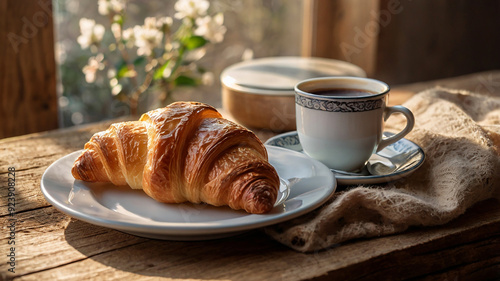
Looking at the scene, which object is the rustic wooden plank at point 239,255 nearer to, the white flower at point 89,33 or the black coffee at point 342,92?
the black coffee at point 342,92

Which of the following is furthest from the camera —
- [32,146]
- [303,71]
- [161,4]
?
[161,4]

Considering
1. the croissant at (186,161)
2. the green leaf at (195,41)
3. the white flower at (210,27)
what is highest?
the white flower at (210,27)

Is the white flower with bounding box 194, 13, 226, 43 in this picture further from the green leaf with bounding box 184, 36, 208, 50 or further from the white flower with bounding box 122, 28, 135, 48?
the white flower with bounding box 122, 28, 135, 48

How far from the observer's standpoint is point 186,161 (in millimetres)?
733

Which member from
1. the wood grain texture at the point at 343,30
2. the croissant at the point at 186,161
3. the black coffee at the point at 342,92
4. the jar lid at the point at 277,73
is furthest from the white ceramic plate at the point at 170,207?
the wood grain texture at the point at 343,30

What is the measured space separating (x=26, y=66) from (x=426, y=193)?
3.41 ft

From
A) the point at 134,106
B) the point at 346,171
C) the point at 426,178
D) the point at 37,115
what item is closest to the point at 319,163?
the point at 346,171

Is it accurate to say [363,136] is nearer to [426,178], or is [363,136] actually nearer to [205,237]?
[426,178]

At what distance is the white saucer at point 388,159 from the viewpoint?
2.68ft

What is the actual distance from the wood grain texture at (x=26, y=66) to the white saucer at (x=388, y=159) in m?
0.74

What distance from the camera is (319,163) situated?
2.74 ft

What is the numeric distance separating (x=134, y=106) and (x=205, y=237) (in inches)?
35.9

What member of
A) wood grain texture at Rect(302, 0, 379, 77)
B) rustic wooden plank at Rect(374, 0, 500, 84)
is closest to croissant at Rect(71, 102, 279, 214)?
wood grain texture at Rect(302, 0, 379, 77)

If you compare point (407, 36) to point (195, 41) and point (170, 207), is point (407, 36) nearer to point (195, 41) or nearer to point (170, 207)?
point (195, 41)
